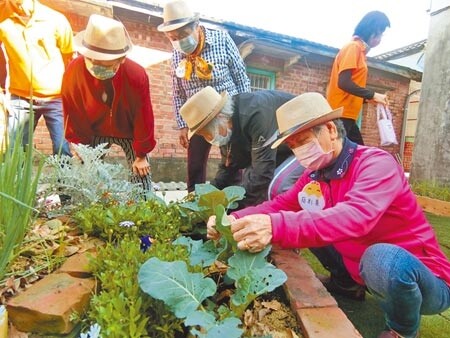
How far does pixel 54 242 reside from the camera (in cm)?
126

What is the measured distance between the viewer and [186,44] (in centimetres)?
250

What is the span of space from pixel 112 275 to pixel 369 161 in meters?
0.93

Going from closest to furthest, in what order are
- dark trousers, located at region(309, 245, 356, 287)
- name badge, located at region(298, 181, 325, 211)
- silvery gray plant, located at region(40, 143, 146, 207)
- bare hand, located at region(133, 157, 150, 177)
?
1. name badge, located at region(298, 181, 325, 211)
2. silvery gray plant, located at region(40, 143, 146, 207)
3. dark trousers, located at region(309, 245, 356, 287)
4. bare hand, located at region(133, 157, 150, 177)

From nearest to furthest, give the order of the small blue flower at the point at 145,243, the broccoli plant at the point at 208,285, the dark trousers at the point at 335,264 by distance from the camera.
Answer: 1. the broccoli plant at the point at 208,285
2. the small blue flower at the point at 145,243
3. the dark trousers at the point at 335,264

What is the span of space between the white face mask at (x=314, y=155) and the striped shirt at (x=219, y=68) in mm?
1359

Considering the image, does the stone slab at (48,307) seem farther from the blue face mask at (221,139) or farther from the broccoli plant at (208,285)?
the blue face mask at (221,139)

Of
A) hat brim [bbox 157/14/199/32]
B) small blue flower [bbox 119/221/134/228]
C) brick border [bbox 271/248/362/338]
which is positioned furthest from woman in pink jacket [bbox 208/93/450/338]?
hat brim [bbox 157/14/199/32]

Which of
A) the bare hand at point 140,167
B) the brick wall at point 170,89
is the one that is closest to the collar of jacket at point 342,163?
the bare hand at point 140,167

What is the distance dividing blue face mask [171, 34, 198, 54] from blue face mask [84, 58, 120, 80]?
576mm

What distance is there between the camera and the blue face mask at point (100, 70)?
207cm

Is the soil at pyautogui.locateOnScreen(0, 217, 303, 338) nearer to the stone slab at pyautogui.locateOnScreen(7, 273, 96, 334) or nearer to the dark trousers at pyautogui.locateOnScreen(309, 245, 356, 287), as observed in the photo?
the stone slab at pyautogui.locateOnScreen(7, 273, 96, 334)

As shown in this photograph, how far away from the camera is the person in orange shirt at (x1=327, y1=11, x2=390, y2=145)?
9.01ft

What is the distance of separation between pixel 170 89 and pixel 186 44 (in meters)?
4.48

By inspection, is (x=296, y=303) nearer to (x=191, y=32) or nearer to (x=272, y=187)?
(x=272, y=187)
